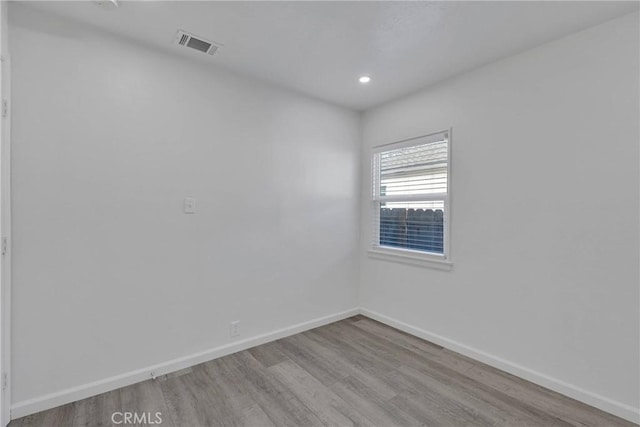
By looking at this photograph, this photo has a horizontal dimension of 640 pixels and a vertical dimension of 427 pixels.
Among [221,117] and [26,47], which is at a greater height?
[26,47]

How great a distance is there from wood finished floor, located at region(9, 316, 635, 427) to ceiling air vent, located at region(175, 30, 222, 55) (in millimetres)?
2492

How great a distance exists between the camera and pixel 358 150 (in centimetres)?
376

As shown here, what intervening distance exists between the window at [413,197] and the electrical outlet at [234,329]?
1701 mm

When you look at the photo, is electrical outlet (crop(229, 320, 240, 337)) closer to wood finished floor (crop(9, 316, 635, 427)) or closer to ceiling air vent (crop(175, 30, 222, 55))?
wood finished floor (crop(9, 316, 635, 427))

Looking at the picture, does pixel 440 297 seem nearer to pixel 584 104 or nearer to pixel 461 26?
pixel 584 104

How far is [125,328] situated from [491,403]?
2598mm

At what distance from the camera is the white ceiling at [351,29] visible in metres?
1.88

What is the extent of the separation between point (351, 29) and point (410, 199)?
1.75m

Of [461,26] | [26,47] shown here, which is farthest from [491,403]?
[26,47]

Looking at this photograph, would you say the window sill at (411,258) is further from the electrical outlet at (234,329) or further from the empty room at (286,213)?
the electrical outlet at (234,329)

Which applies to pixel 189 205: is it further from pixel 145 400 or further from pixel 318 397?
pixel 318 397

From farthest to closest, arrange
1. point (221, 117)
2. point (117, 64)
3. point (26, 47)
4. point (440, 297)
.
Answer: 1. point (440, 297)
2. point (221, 117)
3. point (117, 64)
4. point (26, 47)

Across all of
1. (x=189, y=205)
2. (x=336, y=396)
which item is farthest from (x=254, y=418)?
(x=189, y=205)

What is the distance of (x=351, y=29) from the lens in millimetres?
2098
